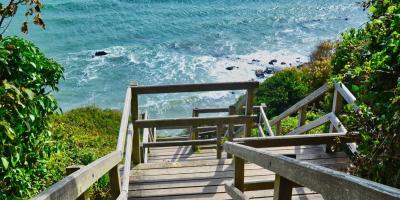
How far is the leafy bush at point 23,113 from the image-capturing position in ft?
10.7

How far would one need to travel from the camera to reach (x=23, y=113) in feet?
11.6

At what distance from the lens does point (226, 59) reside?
30.5 m

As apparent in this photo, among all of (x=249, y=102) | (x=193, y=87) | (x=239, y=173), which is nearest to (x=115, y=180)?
(x=239, y=173)

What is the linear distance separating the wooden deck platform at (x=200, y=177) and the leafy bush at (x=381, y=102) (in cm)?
146

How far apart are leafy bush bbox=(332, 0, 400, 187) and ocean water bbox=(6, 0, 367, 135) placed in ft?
70.1

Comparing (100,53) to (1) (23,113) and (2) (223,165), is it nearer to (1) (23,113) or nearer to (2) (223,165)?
(2) (223,165)

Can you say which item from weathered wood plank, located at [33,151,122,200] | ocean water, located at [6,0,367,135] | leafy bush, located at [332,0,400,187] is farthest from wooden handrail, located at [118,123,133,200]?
ocean water, located at [6,0,367,135]

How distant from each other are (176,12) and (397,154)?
38.7 m

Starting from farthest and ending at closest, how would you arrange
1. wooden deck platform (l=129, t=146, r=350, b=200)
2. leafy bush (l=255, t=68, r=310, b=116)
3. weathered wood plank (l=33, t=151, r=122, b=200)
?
leafy bush (l=255, t=68, r=310, b=116), wooden deck platform (l=129, t=146, r=350, b=200), weathered wood plank (l=33, t=151, r=122, b=200)

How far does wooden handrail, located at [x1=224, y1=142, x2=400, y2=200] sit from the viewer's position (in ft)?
4.82

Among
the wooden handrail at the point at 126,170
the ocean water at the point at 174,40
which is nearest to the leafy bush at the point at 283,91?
the ocean water at the point at 174,40

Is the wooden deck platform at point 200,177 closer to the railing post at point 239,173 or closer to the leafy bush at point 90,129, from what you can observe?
the railing post at point 239,173

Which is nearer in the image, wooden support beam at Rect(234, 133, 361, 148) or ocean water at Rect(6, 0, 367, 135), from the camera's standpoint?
wooden support beam at Rect(234, 133, 361, 148)

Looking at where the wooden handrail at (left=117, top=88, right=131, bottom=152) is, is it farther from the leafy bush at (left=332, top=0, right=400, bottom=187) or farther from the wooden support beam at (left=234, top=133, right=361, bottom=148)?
the leafy bush at (left=332, top=0, right=400, bottom=187)
